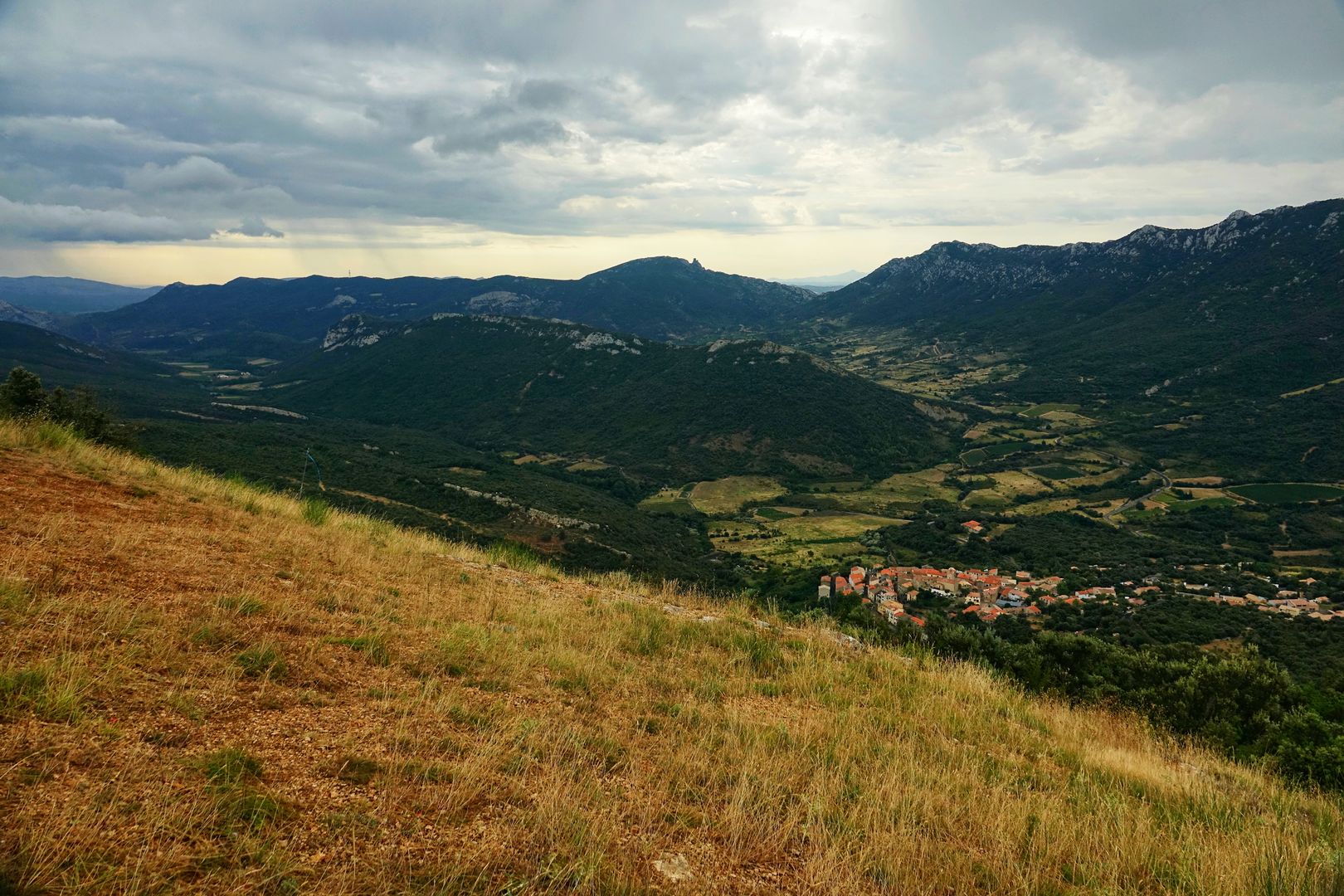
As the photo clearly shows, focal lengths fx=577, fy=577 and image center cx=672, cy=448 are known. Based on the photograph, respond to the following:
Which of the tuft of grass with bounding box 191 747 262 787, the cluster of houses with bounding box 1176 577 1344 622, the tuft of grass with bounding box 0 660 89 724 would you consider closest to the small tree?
the tuft of grass with bounding box 0 660 89 724

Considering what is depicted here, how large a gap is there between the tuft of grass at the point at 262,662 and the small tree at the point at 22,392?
17747 millimetres

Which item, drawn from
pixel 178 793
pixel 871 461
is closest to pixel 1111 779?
pixel 178 793

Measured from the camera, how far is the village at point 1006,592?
169ft

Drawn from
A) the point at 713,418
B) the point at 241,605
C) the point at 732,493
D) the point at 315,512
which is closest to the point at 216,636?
the point at 241,605

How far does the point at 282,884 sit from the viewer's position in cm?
312

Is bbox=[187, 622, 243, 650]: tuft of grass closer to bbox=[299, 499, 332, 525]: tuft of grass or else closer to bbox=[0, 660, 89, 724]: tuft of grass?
bbox=[0, 660, 89, 724]: tuft of grass

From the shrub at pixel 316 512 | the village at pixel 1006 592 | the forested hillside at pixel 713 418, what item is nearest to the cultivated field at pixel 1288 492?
the forested hillside at pixel 713 418

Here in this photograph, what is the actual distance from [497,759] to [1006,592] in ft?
220

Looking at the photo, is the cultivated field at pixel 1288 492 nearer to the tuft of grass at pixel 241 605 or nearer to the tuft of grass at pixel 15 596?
the tuft of grass at pixel 241 605

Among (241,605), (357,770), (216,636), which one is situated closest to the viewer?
(357,770)

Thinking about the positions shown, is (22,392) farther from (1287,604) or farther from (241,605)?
(1287,604)

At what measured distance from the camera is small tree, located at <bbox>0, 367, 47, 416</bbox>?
17.2m

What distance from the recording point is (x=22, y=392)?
60.6 feet

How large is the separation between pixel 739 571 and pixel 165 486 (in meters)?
61.7
